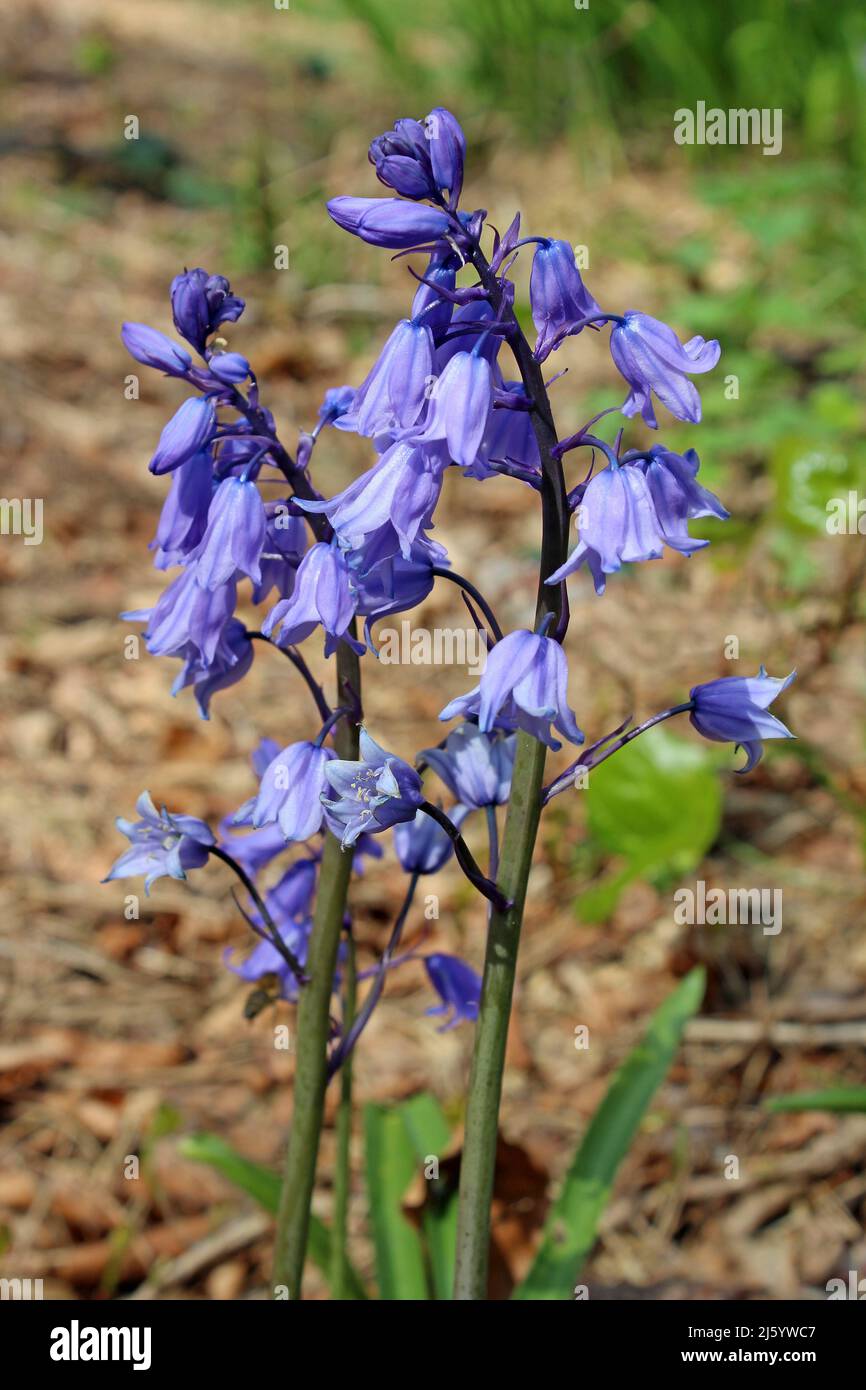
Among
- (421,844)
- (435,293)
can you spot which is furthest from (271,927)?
(435,293)

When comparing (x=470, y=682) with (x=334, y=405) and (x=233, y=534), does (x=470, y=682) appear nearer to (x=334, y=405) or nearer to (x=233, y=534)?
(x=334, y=405)

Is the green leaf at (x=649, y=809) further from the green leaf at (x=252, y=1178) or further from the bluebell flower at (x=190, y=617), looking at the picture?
the bluebell flower at (x=190, y=617)

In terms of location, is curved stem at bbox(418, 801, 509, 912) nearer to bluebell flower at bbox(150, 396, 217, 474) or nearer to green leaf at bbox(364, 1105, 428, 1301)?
bluebell flower at bbox(150, 396, 217, 474)

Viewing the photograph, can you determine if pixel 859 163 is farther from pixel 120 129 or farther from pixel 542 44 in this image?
pixel 120 129

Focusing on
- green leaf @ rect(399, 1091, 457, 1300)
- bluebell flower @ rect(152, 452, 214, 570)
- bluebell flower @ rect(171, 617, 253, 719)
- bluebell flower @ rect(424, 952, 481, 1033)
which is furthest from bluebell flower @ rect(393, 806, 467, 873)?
green leaf @ rect(399, 1091, 457, 1300)

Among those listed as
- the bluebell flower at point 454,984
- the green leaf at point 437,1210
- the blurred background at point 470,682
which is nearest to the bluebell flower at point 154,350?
the bluebell flower at point 454,984
